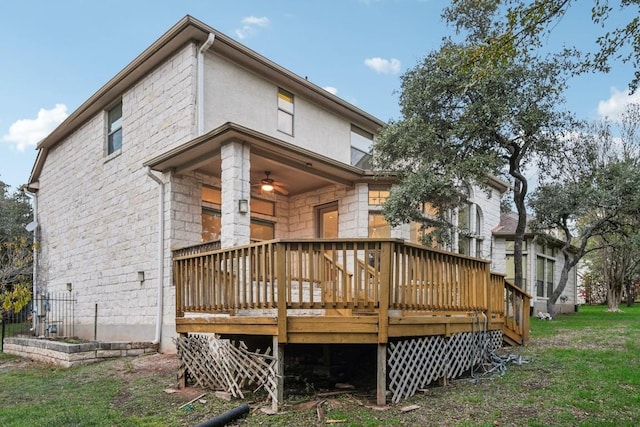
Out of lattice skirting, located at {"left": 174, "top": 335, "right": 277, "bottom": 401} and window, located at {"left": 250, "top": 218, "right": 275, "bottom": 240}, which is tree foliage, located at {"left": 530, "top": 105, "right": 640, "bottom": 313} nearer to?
window, located at {"left": 250, "top": 218, "right": 275, "bottom": 240}

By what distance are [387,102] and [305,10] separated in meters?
3.51

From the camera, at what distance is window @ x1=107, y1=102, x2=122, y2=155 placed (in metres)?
11.2

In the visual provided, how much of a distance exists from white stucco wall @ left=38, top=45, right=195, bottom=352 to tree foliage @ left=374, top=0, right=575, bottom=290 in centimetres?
443

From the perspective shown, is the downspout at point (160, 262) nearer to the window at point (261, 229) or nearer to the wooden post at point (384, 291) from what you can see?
the window at point (261, 229)

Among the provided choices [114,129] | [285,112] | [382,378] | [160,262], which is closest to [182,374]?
[382,378]

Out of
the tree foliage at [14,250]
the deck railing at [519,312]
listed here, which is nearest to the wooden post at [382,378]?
the deck railing at [519,312]

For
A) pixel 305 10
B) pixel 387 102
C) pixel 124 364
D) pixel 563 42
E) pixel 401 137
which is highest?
pixel 305 10

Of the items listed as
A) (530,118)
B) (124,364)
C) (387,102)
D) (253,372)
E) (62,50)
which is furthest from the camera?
(62,50)

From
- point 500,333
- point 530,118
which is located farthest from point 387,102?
Answer: point 500,333

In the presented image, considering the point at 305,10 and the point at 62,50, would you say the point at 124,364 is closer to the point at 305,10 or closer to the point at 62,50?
the point at 305,10

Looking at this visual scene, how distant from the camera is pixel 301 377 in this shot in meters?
6.31

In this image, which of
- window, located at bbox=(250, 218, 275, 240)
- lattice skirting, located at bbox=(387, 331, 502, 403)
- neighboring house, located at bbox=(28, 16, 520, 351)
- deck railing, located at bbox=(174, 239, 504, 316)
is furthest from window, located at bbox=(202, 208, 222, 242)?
lattice skirting, located at bbox=(387, 331, 502, 403)

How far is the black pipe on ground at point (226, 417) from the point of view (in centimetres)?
419

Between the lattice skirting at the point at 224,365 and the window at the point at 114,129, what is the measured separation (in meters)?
6.81
